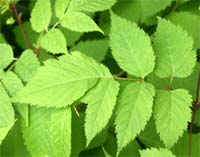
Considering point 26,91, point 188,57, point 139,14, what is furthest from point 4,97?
point 139,14

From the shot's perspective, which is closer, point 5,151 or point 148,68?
point 148,68

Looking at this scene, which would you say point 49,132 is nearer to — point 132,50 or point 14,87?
point 14,87

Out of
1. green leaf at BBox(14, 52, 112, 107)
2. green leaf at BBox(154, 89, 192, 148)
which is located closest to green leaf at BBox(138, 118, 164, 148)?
green leaf at BBox(154, 89, 192, 148)

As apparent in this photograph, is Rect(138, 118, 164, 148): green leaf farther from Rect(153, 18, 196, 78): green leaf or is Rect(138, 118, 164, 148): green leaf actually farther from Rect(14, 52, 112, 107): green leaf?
Rect(14, 52, 112, 107): green leaf

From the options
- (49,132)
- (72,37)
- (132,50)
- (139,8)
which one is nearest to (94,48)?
(72,37)

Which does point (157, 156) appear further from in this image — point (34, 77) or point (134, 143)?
point (34, 77)

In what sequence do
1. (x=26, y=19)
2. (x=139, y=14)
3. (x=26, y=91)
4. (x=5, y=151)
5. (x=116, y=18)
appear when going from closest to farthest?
(x=26, y=91)
(x=116, y=18)
(x=5, y=151)
(x=139, y=14)
(x=26, y=19)

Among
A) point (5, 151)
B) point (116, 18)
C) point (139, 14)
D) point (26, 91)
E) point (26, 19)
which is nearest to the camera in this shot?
point (26, 91)

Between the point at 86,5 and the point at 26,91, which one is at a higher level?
the point at 86,5
